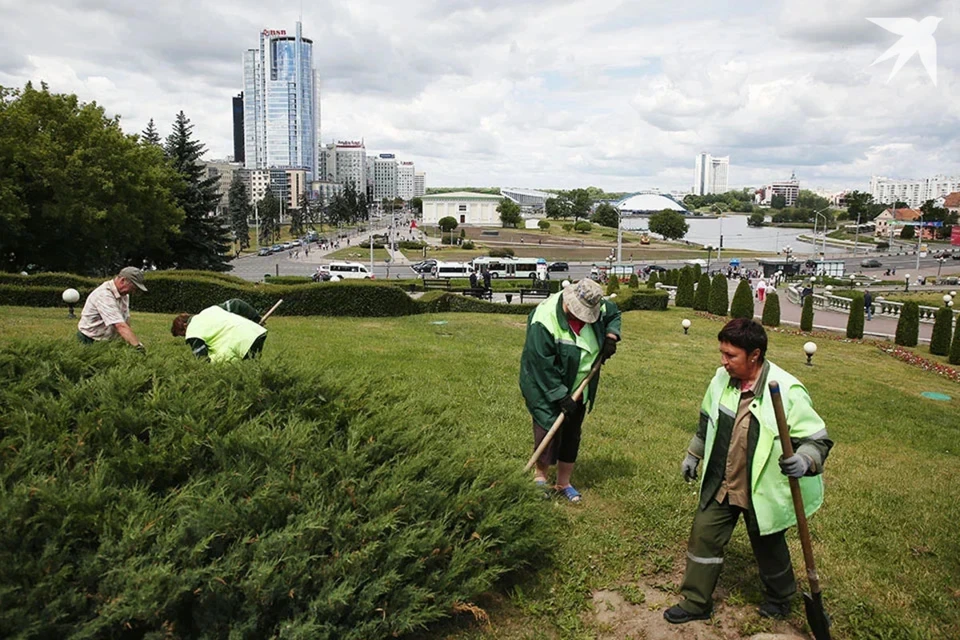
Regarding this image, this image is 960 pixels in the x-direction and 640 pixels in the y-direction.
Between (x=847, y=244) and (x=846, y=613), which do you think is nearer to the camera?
(x=846, y=613)

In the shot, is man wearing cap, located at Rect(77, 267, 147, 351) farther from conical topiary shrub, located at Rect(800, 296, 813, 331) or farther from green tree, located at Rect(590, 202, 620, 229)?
green tree, located at Rect(590, 202, 620, 229)

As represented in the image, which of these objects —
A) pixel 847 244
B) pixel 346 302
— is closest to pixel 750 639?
pixel 346 302

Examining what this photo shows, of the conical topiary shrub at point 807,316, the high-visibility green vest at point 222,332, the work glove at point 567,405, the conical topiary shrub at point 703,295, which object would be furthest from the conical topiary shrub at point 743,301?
the high-visibility green vest at point 222,332

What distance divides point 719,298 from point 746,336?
2375 centimetres

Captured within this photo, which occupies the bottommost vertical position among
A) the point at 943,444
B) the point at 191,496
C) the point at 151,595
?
the point at 943,444

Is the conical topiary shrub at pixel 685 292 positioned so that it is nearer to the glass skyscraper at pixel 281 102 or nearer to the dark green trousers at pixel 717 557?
the dark green trousers at pixel 717 557

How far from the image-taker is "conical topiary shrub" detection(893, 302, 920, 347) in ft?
64.8

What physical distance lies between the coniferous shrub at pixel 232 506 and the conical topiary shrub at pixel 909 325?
19614 mm

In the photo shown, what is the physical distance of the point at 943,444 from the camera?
26.9 feet

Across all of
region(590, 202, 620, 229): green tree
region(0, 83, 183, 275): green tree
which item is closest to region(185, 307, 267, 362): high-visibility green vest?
region(0, 83, 183, 275): green tree

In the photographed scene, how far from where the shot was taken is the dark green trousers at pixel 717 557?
3.46m

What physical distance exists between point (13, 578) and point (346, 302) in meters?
14.9

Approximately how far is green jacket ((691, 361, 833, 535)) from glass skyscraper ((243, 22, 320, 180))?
555ft

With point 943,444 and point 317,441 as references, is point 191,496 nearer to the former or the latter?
point 317,441
